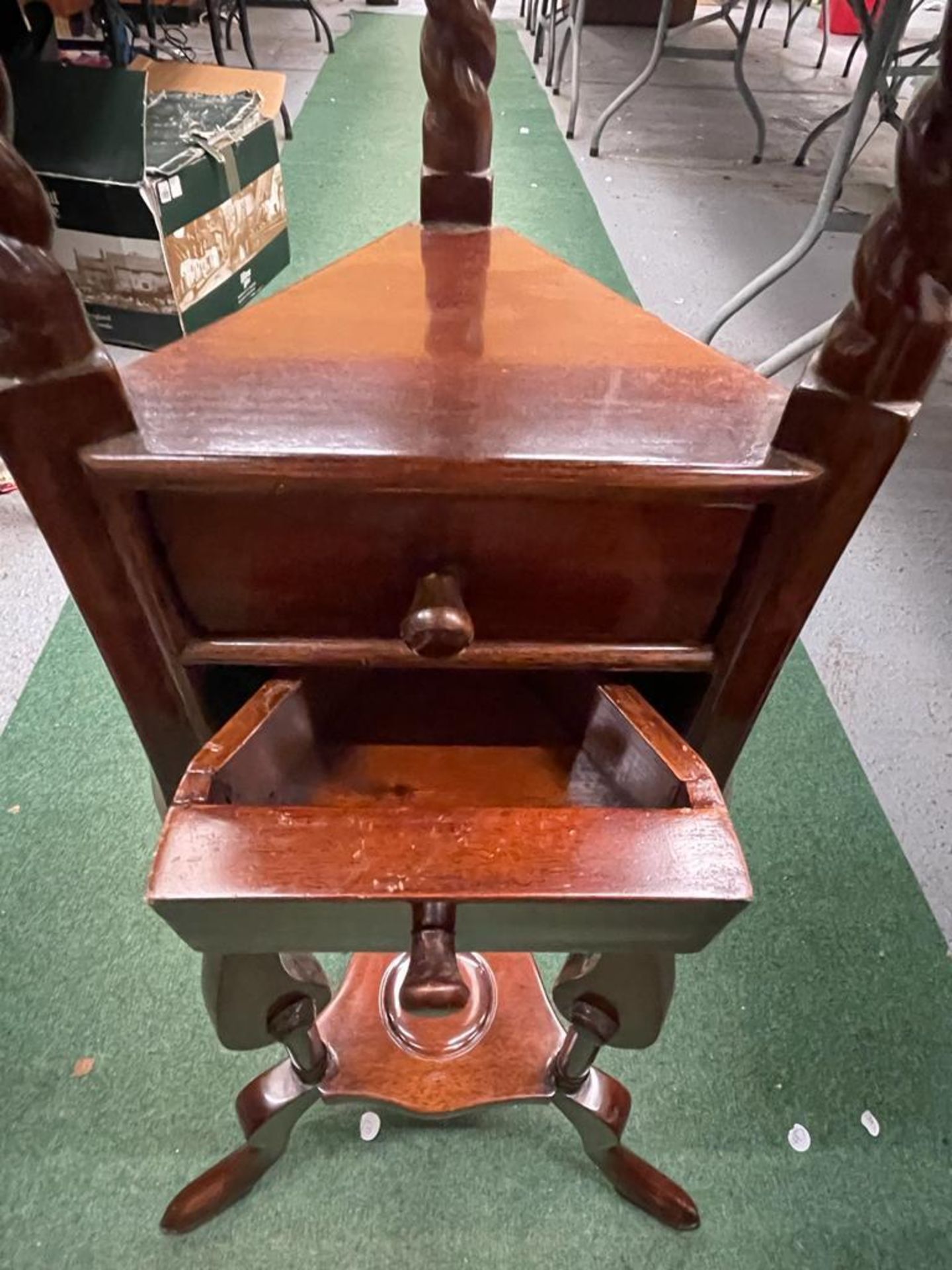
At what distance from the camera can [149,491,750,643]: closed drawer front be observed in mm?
416

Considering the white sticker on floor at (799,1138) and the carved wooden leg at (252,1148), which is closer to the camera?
the carved wooden leg at (252,1148)

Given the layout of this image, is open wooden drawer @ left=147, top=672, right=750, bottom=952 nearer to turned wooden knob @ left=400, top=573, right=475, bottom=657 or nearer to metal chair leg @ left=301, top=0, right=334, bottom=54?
turned wooden knob @ left=400, top=573, right=475, bottom=657

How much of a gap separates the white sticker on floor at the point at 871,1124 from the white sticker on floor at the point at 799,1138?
0.18 feet

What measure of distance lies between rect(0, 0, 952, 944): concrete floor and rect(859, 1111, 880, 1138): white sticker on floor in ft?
0.76

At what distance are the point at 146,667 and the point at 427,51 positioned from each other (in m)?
0.48

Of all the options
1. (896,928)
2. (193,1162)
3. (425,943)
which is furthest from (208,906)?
(896,928)

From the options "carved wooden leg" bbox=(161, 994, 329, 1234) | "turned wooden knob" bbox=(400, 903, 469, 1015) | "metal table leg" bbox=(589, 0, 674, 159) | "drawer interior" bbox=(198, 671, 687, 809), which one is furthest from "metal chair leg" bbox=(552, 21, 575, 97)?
"turned wooden knob" bbox=(400, 903, 469, 1015)

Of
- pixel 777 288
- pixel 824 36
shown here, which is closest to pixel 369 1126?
pixel 777 288

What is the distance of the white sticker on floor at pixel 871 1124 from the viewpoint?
2.76 ft

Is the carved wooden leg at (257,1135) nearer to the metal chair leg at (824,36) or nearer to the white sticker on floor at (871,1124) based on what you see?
the white sticker on floor at (871,1124)

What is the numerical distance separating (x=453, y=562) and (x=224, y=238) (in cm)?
153

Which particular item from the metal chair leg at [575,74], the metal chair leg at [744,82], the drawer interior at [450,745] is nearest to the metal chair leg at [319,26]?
the metal chair leg at [575,74]

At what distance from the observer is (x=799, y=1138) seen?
0.84 m

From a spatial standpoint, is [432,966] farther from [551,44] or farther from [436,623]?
[551,44]
